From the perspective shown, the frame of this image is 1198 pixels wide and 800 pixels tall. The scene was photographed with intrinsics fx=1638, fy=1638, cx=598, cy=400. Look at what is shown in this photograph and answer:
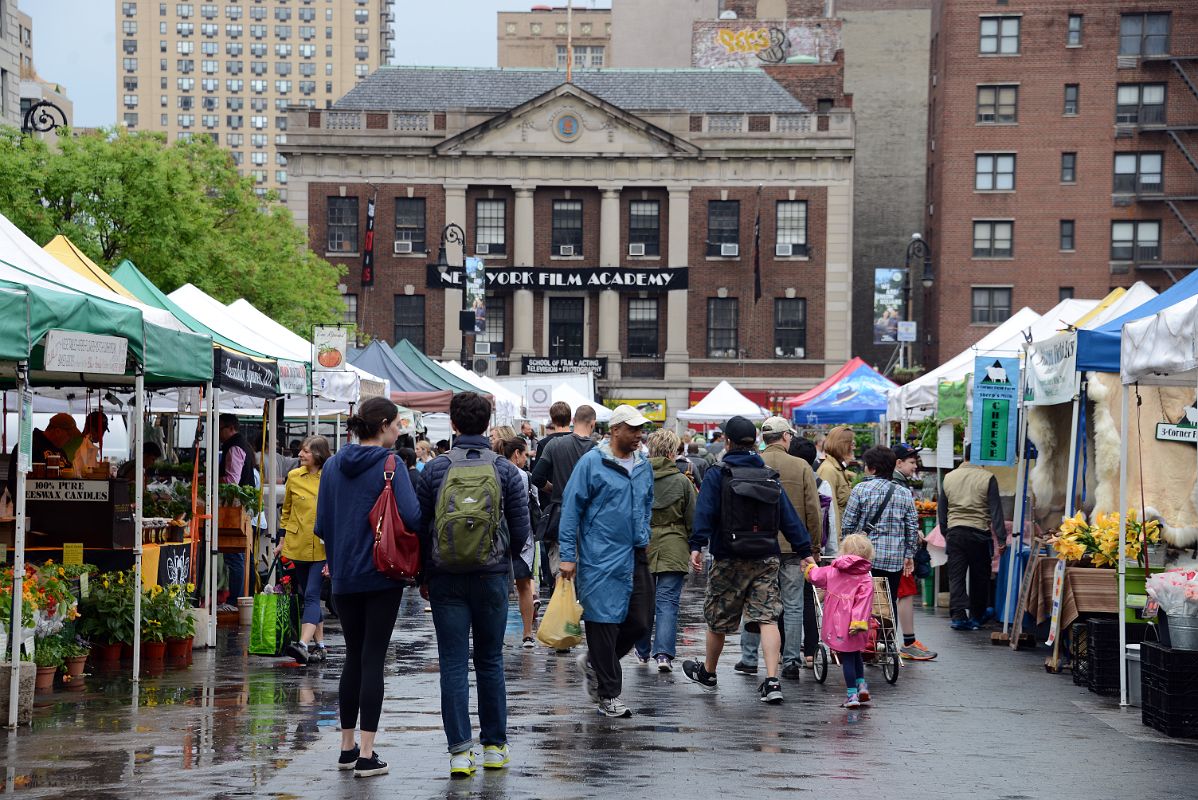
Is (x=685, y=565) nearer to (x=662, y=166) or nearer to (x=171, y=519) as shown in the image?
(x=171, y=519)

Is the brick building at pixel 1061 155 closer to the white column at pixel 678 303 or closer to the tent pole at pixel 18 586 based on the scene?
the white column at pixel 678 303

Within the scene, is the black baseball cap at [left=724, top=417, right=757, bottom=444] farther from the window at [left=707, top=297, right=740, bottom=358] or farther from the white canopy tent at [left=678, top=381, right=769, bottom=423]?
the window at [left=707, top=297, right=740, bottom=358]

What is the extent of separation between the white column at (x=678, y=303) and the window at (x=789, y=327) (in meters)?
3.46

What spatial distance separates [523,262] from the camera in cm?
6144

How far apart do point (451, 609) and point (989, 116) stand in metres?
60.4

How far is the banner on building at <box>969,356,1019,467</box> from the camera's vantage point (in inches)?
648

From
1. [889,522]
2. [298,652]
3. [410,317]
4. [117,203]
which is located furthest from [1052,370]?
[410,317]

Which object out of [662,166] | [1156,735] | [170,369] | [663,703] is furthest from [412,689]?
[662,166]

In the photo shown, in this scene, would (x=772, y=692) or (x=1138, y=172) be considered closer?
(x=772, y=692)

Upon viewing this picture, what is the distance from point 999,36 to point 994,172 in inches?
217

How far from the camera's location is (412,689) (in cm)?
1182

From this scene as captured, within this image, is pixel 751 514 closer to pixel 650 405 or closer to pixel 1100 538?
pixel 1100 538

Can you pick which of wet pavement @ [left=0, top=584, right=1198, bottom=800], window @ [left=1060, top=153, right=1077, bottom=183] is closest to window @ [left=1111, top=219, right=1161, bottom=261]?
window @ [left=1060, top=153, right=1077, bottom=183]

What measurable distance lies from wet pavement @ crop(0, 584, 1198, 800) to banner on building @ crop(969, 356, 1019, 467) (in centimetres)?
353
